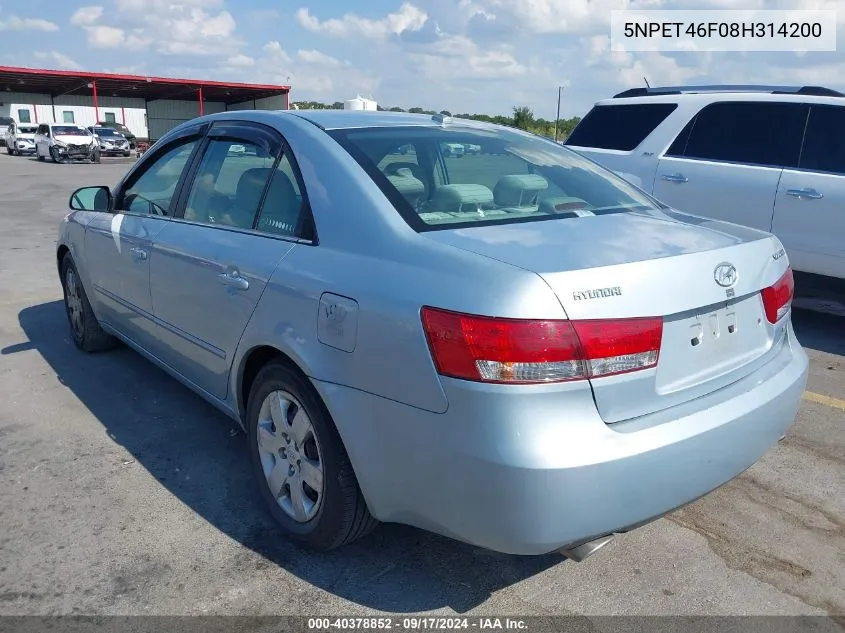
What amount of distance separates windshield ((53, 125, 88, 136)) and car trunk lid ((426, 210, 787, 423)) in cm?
3413

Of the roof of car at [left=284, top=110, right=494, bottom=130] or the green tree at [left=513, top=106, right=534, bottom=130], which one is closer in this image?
the roof of car at [left=284, top=110, right=494, bottom=130]

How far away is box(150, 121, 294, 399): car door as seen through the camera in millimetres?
2986

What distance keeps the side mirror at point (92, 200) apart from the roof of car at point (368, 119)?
175cm

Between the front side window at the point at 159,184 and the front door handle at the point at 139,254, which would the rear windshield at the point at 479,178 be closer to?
the front side window at the point at 159,184

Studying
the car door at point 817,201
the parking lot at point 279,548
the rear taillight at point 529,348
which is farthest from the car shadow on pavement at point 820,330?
the rear taillight at point 529,348

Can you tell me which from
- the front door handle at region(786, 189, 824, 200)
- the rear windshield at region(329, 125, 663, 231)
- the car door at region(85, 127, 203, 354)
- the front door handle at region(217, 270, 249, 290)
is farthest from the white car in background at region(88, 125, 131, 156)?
the rear windshield at region(329, 125, 663, 231)

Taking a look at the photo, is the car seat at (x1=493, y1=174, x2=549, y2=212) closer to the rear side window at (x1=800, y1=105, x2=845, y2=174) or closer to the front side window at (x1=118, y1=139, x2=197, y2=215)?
the front side window at (x1=118, y1=139, x2=197, y2=215)

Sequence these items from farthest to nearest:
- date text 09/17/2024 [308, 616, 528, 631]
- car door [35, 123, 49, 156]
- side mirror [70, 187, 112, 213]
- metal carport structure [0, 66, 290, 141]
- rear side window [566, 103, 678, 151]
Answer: metal carport structure [0, 66, 290, 141] → car door [35, 123, 49, 156] → rear side window [566, 103, 678, 151] → side mirror [70, 187, 112, 213] → date text 09/17/2024 [308, 616, 528, 631]

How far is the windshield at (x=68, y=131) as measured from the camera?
31922 mm

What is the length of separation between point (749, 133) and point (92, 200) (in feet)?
16.3

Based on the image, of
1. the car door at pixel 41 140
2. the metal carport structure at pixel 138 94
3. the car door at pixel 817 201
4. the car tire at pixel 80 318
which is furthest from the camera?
the metal carport structure at pixel 138 94

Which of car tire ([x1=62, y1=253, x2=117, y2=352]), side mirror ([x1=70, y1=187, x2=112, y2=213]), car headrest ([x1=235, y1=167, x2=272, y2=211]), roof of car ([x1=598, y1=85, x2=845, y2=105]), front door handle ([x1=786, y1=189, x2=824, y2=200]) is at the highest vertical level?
roof of car ([x1=598, y1=85, x2=845, y2=105])

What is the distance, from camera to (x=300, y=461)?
280 centimetres

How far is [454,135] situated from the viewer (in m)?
3.33
